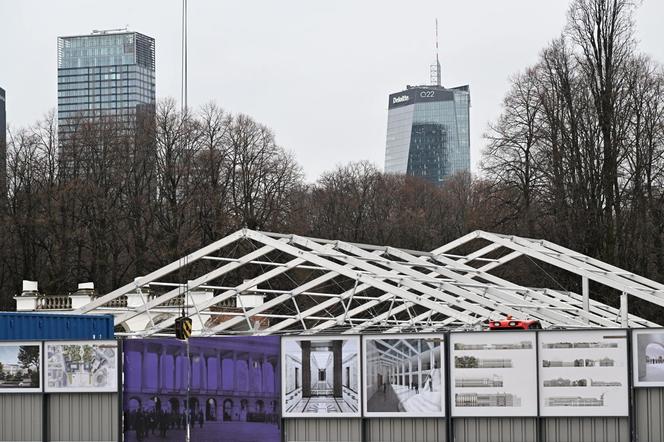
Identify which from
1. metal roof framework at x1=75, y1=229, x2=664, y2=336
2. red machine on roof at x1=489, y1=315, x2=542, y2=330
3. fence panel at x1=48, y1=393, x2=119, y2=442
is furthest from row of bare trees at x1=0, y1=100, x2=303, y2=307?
fence panel at x1=48, y1=393, x2=119, y2=442

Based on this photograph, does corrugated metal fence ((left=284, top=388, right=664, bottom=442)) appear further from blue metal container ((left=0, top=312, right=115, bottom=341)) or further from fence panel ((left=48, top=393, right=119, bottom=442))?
blue metal container ((left=0, top=312, right=115, bottom=341))

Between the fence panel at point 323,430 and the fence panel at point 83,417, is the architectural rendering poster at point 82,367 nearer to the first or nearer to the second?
the fence panel at point 83,417

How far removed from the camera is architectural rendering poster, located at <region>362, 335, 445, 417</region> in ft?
80.9

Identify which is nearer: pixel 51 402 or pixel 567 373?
pixel 567 373

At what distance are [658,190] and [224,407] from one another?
44230 mm

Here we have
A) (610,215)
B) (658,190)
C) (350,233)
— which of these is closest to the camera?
(610,215)

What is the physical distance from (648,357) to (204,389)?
8.35m

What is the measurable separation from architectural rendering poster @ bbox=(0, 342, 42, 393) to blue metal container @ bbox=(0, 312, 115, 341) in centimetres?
499

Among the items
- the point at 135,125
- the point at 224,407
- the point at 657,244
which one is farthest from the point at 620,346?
the point at 135,125

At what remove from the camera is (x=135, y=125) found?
8588cm

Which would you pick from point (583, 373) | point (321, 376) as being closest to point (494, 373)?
point (583, 373)

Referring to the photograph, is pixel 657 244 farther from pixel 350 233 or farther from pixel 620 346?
pixel 620 346

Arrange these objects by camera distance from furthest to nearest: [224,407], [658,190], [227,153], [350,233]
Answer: [350,233] → [227,153] → [658,190] → [224,407]

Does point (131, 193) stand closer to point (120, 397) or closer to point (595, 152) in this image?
point (595, 152)
